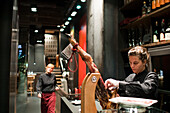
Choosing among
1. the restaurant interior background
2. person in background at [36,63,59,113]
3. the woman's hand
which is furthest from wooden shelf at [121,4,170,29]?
person in background at [36,63,59,113]

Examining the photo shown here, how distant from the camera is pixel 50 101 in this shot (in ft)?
13.8

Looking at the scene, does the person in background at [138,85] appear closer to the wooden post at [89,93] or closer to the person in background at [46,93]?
the wooden post at [89,93]

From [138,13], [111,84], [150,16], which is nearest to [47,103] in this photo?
[138,13]

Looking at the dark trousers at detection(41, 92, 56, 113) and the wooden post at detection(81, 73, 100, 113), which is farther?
the dark trousers at detection(41, 92, 56, 113)

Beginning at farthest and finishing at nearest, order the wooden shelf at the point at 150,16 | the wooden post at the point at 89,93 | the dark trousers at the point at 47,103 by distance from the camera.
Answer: the dark trousers at the point at 47,103
the wooden shelf at the point at 150,16
the wooden post at the point at 89,93

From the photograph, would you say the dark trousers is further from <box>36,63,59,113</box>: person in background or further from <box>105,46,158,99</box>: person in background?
<box>105,46,158,99</box>: person in background

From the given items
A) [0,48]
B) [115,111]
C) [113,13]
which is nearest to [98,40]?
[113,13]

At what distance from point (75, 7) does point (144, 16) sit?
2.98m

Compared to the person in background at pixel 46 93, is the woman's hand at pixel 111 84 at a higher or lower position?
higher

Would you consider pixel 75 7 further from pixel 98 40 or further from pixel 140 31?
pixel 140 31

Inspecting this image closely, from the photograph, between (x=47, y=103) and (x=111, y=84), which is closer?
(x=111, y=84)

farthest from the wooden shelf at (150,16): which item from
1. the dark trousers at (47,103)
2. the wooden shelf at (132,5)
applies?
the dark trousers at (47,103)

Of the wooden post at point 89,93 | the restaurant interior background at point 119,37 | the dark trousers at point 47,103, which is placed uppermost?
the restaurant interior background at point 119,37

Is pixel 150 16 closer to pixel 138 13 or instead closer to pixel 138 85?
pixel 138 13
